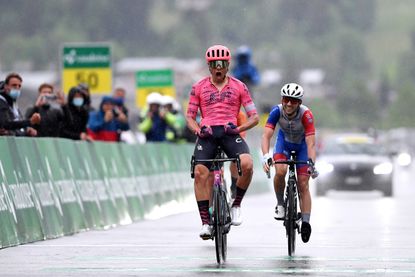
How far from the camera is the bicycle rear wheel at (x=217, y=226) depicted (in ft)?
47.0

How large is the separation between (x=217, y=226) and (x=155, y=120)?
1352cm

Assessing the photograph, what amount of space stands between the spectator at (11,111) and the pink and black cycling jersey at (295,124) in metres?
3.41

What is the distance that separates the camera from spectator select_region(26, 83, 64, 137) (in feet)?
69.6

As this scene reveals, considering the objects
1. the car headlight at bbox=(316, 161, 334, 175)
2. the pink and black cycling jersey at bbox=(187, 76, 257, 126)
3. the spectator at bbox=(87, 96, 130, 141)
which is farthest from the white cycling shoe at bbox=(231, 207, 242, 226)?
the car headlight at bbox=(316, 161, 334, 175)

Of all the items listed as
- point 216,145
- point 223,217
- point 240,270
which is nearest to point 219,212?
point 223,217

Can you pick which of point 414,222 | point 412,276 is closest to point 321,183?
point 414,222

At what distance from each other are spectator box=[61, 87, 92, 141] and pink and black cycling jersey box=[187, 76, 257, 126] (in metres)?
6.19

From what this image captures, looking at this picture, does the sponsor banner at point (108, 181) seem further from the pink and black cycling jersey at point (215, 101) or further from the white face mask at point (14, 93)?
the pink and black cycling jersey at point (215, 101)

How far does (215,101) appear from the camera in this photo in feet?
51.1

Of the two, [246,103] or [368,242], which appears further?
[368,242]

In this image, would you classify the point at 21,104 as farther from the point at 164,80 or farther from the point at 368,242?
the point at 368,242

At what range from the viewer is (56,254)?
50.6ft

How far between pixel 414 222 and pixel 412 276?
32.3ft

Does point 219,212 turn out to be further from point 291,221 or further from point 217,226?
point 291,221
